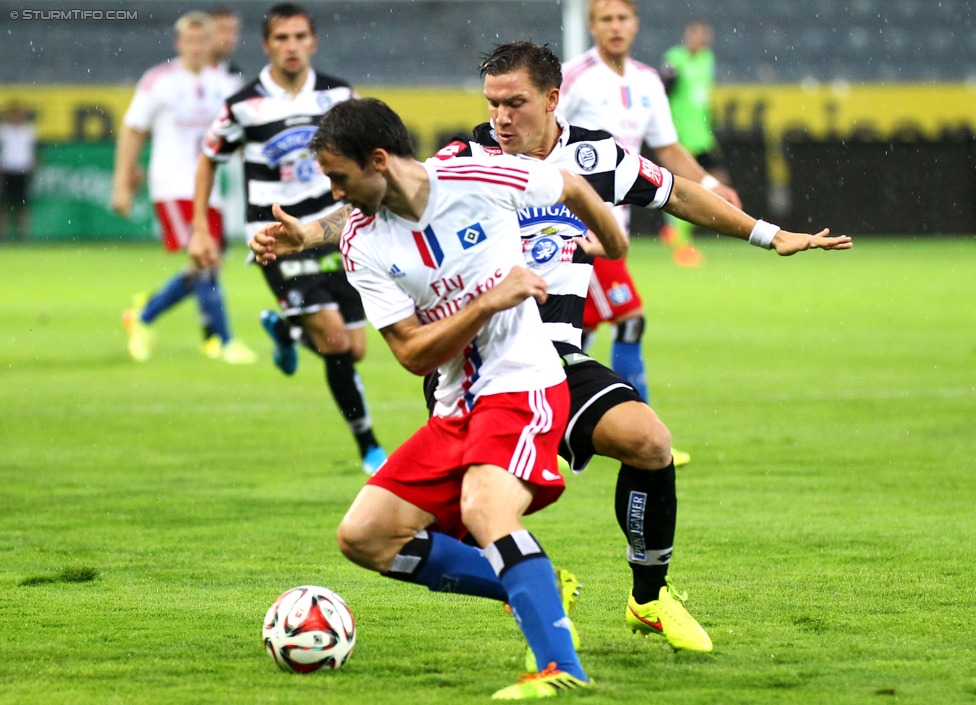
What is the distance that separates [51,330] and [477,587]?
10379mm

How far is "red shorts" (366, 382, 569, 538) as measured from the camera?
12.8 ft

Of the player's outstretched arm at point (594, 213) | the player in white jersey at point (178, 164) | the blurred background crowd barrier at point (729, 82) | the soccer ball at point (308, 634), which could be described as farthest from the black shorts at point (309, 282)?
the blurred background crowd barrier at point (729, 82)

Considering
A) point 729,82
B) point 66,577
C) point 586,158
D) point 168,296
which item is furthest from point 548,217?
point 729,82

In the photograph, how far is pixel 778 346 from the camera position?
39.6 feet

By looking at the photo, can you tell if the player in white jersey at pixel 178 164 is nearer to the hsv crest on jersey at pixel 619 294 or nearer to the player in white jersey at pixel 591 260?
the hsv crest on jersey at pixel 619 294

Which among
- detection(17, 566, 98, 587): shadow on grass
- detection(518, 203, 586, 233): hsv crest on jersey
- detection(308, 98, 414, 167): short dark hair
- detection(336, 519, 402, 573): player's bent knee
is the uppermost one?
detection(308, 98, 414, 167): short dark hair

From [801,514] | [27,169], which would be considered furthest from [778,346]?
[27,169]

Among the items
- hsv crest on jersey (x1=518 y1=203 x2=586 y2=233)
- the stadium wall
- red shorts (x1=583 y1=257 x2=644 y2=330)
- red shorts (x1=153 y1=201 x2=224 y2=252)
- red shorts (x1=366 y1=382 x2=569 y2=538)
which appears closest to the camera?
red shorts (x1=366 y1=382 x2=569 y2=538)

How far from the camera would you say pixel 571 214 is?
15.7 feet

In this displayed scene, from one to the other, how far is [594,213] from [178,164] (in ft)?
→ 28.0

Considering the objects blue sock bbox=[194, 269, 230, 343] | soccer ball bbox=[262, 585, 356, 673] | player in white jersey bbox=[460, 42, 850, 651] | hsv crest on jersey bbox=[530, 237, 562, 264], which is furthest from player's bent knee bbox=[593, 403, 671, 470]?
blue sock bbox=[194, 269, 230, 343]

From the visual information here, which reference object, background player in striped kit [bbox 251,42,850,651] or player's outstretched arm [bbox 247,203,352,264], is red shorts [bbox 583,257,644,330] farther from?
player's outstretched arm [bbox 247,203,352,264]

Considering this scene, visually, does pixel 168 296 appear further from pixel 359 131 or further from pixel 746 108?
pixel 746 108

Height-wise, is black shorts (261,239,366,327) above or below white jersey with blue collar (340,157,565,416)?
below
